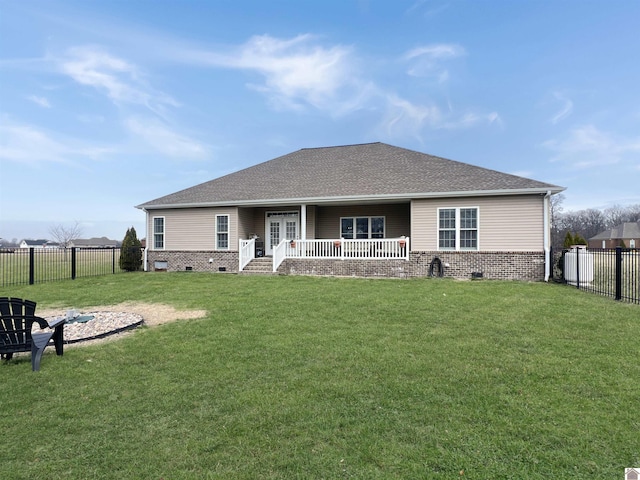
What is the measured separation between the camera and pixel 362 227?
17.0 meters

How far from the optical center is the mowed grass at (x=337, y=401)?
7.90 ft

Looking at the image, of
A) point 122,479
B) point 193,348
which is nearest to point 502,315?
point 193,348

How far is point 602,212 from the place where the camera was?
81.3m

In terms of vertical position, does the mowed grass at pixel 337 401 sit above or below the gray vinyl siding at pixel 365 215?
below

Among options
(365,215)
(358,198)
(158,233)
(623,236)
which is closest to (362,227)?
(365,215)

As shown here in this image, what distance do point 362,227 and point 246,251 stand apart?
592 cm

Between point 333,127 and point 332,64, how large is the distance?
10.7 metres

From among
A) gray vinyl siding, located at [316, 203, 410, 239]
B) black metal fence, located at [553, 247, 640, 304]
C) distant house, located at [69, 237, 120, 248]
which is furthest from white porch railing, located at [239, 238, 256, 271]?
distant house, located at [69, 237, 120, 248]

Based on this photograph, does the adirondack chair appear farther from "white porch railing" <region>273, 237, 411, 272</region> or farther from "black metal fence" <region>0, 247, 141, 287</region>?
"black metal fence" <region>0, 247, 141, 287</region>

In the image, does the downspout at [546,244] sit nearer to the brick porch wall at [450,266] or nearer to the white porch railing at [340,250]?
the brick porch wall at [450,266]

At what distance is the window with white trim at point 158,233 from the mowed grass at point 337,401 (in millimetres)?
12514

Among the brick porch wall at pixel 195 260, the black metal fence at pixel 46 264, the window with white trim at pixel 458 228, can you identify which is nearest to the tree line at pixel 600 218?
the window with white trim at pixel 458 228

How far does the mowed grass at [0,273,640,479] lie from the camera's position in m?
2.41

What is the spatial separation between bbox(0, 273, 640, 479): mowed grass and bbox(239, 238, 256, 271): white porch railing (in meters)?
9.25
